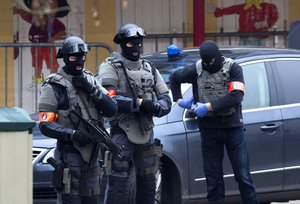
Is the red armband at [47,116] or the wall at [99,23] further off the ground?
the wall at [99,23]

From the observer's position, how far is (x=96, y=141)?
7.61 m

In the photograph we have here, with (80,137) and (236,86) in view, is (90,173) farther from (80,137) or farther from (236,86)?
(236,86)

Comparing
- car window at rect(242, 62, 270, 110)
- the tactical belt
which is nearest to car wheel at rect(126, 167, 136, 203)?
the tactical belt

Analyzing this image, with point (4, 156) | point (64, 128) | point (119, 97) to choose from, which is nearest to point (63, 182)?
point (64, 128)

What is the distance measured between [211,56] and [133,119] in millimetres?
1036

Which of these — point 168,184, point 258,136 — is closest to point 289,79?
point 258,136

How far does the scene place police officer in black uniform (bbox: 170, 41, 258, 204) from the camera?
8.93 metres

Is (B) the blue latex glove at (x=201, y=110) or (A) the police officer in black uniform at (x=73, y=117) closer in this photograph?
(A) the police officer in black uniform at (x=73, y=117)

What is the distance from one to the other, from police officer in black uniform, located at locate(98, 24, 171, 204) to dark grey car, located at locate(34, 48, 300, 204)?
36.6 inches

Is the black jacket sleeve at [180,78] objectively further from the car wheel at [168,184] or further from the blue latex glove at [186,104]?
the car wheel at [168,184]

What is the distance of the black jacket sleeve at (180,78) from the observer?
30.0 ft

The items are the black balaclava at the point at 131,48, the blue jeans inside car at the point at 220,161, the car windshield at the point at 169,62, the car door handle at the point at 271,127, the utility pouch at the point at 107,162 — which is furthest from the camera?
the car windshield at the point at 169,62

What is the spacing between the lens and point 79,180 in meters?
7.57

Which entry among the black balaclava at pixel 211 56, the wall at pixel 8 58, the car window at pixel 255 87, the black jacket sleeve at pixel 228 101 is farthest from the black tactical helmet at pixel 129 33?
the wall at pixel 8 58
